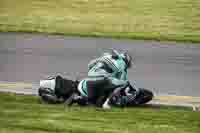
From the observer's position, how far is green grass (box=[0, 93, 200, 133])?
33.1ft

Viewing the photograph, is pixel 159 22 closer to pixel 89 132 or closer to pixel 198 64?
pixel 198 64

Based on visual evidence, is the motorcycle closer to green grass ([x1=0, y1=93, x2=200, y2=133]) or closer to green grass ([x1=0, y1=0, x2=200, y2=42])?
green grass ([x1=0, y1=93, x2=200, y2=133])

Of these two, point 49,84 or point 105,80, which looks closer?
point 105,80

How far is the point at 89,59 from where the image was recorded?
16438mm

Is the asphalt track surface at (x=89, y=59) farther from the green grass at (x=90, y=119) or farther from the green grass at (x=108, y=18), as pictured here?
the green grass at (x=90, y=119)

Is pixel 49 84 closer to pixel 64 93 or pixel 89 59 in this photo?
pixel 64 93

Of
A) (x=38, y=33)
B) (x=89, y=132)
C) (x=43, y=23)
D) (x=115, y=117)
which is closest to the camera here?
(x=89, y=132)

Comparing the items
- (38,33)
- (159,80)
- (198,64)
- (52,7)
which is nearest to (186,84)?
(159,80)

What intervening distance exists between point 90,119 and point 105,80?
1.23 m

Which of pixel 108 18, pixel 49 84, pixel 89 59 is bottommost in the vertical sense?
pixel 89 59

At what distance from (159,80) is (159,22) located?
6.57m

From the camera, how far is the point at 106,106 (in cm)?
1159

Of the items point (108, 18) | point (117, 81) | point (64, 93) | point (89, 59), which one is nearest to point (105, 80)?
point (117, 81)

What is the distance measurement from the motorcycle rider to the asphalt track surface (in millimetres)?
2028
